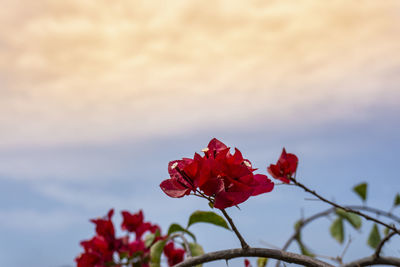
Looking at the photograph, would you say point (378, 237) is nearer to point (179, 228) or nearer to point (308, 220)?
point (308, 220)

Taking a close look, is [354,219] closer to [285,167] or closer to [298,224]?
[298,224]

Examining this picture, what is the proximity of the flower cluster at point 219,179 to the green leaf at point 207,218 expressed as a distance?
30 cm

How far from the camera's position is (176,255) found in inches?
75.2

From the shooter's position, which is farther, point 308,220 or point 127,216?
point 308,220

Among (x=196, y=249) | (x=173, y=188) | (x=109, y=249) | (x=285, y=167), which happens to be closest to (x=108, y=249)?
(x=109, y=249)

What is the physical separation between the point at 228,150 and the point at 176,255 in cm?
111

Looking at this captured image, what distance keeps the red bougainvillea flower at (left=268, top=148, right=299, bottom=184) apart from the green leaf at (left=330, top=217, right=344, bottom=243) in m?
0.92

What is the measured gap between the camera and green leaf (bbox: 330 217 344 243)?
2223mm

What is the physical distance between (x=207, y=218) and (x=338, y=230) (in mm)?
1204

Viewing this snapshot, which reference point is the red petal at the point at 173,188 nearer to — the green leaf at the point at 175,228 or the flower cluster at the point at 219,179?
the flower cluster at the point at 219,179

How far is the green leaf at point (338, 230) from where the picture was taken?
2223 millimetres

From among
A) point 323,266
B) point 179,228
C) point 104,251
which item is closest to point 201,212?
point 179,228

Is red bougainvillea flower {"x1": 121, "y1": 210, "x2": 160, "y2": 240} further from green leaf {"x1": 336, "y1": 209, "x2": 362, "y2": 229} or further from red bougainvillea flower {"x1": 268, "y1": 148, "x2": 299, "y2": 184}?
green leaf {"x1": 336, "y1": 209, "x2": 362, "y2": 229}

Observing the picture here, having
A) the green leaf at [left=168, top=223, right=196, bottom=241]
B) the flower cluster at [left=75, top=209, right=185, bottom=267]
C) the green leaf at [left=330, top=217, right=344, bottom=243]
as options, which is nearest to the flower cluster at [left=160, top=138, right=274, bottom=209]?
the green leaf at [left=168, top=223, right=196, bottom=241]
